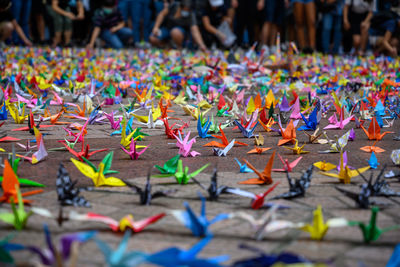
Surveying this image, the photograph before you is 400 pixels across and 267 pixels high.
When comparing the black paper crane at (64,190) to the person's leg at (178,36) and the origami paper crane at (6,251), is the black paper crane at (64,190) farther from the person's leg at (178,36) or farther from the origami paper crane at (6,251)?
the person's leg at (178,36)

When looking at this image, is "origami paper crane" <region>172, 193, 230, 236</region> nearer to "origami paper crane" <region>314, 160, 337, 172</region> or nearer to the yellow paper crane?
"origami paper crane" <region>314, 160, 337, 172</region>

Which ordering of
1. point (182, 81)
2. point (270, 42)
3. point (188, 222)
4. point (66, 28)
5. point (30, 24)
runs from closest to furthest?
point (188, 222) < point (182, 81) < point (270, 42) < point (66, 28) < point (30, 24)

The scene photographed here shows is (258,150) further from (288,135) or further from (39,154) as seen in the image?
(39,154)

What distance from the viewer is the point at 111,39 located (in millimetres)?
13375

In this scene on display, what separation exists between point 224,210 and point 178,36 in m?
11.3

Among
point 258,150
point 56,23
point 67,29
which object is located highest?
point 56,23

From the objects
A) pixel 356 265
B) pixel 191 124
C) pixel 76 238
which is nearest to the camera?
pixel 76 238

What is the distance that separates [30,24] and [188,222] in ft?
45.4

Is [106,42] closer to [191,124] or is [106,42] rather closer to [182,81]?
[182,81]

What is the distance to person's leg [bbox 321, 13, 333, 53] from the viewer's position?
1187 centimetres

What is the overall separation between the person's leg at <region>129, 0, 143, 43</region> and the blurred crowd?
0.08 feet

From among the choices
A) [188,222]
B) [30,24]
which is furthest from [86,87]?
[30,24]

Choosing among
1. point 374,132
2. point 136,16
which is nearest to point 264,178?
point 374,132

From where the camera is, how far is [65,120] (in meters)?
3.77
